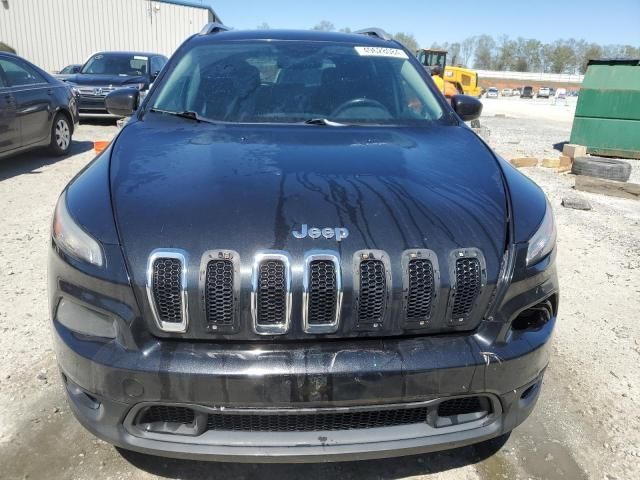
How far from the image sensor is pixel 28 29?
92.5 ft

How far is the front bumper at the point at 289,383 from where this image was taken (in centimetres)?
167

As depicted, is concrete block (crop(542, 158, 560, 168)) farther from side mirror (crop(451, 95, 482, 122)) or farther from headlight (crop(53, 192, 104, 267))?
headlight (crop(53, 192, 104, 267))

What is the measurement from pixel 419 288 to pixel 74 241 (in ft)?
3.94

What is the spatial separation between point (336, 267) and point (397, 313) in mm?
258

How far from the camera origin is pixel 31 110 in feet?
23.8

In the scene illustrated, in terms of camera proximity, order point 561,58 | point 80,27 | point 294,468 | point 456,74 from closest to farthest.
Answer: point 294,468 → point 80,27 → point 456,74 → point 561,58

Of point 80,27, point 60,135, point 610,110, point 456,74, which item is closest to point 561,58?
point 456,74

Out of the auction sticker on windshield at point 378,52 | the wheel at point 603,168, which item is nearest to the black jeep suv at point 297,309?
the auction sticker on windshield at point 378,52

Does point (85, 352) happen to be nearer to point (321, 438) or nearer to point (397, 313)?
point (321, 438)

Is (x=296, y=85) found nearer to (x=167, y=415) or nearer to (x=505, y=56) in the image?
(x=167, y=415)

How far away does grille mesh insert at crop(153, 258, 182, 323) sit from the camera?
5.56 ft

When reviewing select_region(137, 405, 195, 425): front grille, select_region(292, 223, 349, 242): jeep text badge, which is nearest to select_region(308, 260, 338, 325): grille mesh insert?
select_region(292, 223, 349, 242): jeep text badge

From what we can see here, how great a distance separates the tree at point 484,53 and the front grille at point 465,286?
399 ft

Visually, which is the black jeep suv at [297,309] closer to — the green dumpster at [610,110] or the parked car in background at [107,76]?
the green dumpster at [610,110]
